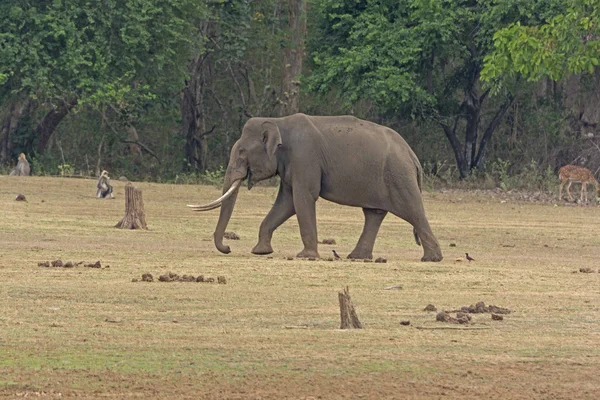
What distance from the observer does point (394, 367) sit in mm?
9719

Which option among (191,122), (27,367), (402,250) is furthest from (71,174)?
(27,367)

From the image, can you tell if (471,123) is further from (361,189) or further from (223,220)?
A: (223,220)

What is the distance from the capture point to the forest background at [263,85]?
37625mm

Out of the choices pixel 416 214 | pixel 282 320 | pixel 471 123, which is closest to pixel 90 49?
pixel 471 123

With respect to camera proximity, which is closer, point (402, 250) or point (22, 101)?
point (402, 250)

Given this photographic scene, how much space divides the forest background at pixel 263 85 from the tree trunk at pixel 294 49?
55 millimetres

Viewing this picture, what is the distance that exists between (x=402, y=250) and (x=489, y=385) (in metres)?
12.3

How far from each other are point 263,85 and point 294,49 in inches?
166

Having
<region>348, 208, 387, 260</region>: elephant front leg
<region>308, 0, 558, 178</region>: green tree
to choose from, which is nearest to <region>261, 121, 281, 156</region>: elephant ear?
<region>348, 208, 387, 260</region>: elephant front leg

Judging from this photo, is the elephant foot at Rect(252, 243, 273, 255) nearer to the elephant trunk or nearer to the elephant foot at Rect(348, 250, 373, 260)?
the elephant trunk

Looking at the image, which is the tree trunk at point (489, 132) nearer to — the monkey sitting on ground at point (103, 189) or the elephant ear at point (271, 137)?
the monkey sitting on ground at point (103, 189)

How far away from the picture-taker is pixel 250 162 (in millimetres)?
18906

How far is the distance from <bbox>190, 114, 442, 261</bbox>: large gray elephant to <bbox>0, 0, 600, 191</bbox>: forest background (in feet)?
52.8

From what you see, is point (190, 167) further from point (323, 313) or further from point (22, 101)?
point (323, 313)
